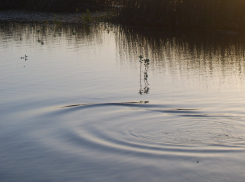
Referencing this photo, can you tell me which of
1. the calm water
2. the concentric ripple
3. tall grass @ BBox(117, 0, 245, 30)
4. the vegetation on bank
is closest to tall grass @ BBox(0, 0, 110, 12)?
the vegetation on bank

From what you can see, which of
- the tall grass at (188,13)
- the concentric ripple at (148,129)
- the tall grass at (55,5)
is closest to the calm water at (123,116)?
the concentric ripple at (148,129)

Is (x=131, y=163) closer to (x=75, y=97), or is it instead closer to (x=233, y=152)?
(x=233, y=152)

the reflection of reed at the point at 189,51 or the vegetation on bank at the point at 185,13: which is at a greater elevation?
the vegetation on bank at the point at 185,13

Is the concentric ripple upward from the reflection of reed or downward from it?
downward

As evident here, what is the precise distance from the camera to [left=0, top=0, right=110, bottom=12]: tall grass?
111ft

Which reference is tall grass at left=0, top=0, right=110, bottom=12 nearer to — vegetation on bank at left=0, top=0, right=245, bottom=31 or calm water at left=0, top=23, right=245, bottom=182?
vegetation on bank at left=0, top=0, right=245, bottom=31

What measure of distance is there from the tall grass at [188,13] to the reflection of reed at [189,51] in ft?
3.56

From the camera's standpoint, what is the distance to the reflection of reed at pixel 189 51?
10602 mm

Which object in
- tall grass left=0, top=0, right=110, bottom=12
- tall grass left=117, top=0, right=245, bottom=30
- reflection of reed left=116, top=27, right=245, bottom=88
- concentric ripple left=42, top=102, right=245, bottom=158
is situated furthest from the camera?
tall grass left=0, top=0, right=110, bottom=12

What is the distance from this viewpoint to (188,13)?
20.0 m

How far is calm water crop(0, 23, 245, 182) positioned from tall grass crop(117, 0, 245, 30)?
5.60 meters

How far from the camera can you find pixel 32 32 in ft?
67.3

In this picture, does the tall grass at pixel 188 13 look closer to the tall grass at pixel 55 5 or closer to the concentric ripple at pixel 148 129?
the tall grass at pixel 55 5

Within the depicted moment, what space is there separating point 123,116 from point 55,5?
2854cm
